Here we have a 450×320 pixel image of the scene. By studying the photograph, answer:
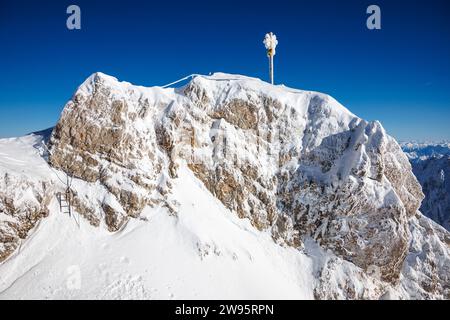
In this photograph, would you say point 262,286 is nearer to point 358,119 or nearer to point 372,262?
point 372,262

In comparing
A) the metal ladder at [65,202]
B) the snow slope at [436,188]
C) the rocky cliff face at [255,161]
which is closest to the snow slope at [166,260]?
the metal ladder at [65,202]

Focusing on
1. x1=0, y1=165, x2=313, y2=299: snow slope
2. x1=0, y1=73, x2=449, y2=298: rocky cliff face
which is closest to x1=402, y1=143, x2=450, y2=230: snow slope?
x1=0, y1=73, x2=449, y2=298: rocky cliff face

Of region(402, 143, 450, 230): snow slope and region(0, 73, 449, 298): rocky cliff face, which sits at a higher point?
region(0, 73, 449, 298): rocky cliff face

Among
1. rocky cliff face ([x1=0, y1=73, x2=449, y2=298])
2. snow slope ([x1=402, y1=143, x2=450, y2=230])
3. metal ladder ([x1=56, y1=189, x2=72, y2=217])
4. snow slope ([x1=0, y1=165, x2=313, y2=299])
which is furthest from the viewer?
snow slope ([x1=402, y1=143, x2=450, y2=230])

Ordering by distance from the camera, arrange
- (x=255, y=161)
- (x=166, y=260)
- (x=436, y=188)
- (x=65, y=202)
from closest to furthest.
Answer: (x=166, y=260) < (x=65, y=202) < (x=255, y=161) < (x=436, y=188)

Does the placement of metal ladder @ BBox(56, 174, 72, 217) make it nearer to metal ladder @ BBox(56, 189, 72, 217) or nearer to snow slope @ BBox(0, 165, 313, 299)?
metal ladder @ BBox(56, 189, 72, 217)

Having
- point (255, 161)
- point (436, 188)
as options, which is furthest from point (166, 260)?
point (436, 188)

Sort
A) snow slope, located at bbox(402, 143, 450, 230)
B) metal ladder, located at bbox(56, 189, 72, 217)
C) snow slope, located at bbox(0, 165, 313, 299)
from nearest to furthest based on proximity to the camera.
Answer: snow slope, located at bbox(0, 165, 313, 299)
metal ladder, located at bbox(56, 189, 72, 217)
snow slope, located at bbox(402, 143, 450, 230)

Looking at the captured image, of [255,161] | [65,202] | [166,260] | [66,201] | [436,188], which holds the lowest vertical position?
[436,188]

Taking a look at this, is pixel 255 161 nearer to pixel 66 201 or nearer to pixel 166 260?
pixel 166 260

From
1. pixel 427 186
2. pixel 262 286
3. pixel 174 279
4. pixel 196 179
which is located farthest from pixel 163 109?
pixel 427 186
